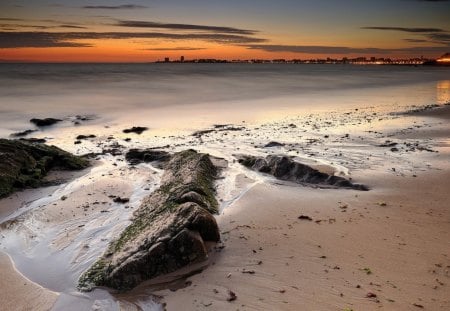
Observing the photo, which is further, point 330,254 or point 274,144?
point 274,144

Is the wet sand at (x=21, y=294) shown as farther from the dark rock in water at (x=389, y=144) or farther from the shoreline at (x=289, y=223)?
the dark rock in water at (x=389, y=144)

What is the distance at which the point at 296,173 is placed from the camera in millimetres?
10281

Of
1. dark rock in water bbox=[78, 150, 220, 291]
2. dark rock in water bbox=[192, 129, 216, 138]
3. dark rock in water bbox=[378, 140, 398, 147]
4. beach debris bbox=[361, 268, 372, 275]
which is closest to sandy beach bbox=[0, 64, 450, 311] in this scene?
beach debris bbox=[361, 268, 372, 275]

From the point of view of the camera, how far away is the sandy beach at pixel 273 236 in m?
5.35

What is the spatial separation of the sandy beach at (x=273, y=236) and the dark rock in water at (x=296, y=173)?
0.25 m

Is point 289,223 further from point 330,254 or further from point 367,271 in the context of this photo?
point 367,271

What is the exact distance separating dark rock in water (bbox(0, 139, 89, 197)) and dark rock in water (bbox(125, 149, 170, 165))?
1353mm

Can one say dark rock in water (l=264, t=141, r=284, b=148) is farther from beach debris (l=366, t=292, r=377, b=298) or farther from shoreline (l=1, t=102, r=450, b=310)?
beach debris (l=366, t=292, r=377, b=298)

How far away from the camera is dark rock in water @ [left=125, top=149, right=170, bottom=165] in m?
12.8

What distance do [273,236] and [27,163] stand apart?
733 centimetres

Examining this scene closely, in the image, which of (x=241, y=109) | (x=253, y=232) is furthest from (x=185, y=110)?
(x=253, y=232)

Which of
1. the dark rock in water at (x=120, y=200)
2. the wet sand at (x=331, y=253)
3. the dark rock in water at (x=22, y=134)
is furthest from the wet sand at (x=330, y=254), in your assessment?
the dark rock in water at (x=22, y=134)

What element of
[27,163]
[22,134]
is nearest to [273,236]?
[27,163]

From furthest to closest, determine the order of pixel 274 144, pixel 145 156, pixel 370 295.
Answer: pixel 274 144 < pixel 145 156 < pixel 370 295
